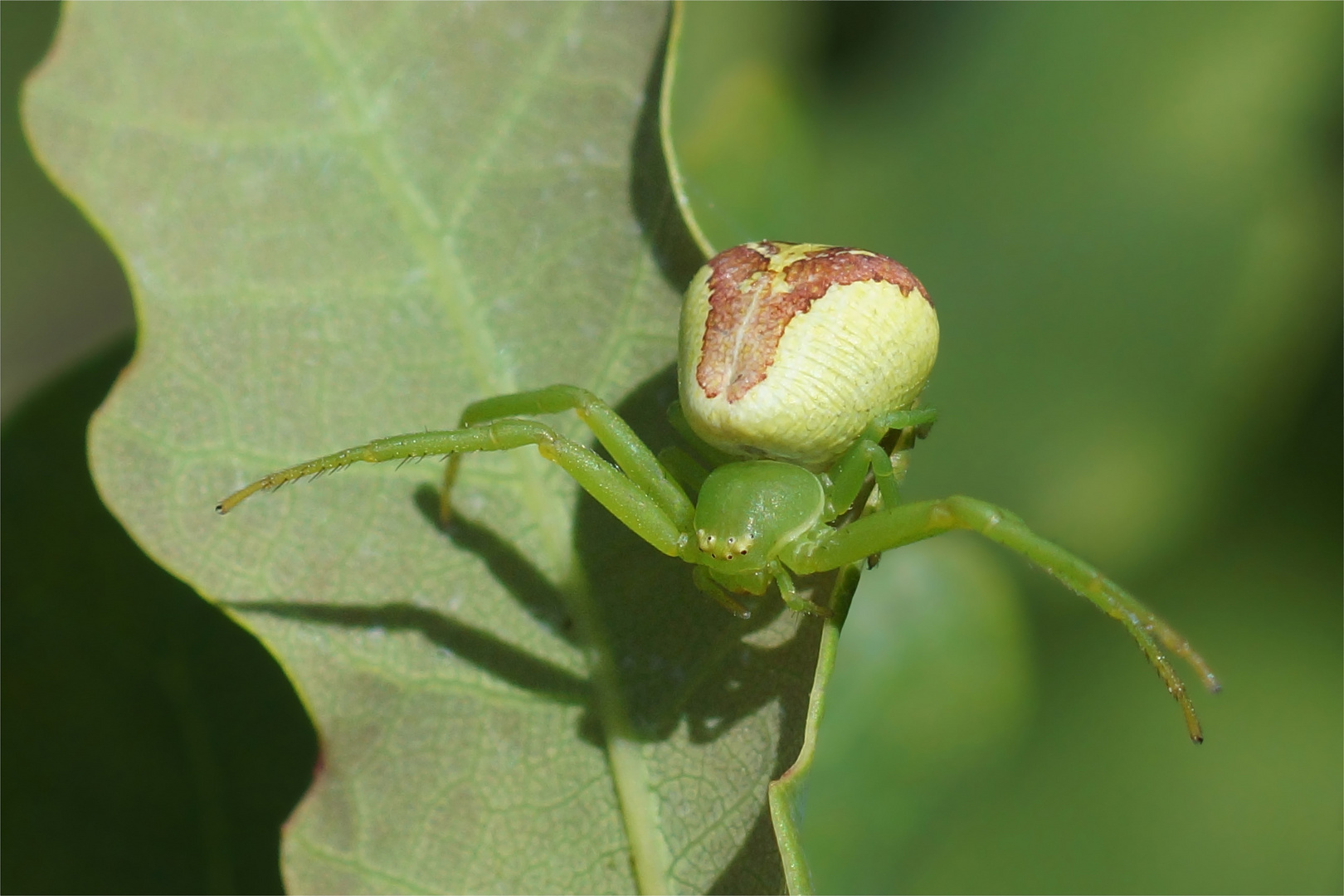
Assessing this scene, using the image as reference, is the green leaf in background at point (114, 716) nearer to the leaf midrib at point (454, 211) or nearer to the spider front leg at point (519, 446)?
the spider front leg at point (519, 446)

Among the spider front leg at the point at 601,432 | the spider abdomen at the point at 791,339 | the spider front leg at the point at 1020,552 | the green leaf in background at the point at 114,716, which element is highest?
the spider abdomen at the point at 791,339

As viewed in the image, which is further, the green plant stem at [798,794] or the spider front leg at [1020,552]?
the spider front leg at [1020,552]

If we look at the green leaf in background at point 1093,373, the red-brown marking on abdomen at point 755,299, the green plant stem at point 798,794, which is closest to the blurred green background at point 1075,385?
the green leaf in background at point 1093,373

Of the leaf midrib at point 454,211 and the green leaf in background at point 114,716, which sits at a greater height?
the leaf midrib at point 454,211

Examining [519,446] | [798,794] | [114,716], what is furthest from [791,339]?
[114,716]

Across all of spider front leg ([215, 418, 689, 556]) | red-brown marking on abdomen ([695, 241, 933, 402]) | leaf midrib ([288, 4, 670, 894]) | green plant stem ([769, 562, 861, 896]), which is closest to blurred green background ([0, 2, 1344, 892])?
red-brown marking on abdomen ([695, 241, 933, 402])

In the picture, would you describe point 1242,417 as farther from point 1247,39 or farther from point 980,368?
point 1247,39

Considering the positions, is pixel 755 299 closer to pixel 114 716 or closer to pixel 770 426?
pixel 770 426

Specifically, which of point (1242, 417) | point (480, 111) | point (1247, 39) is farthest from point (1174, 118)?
point (480, 111)
